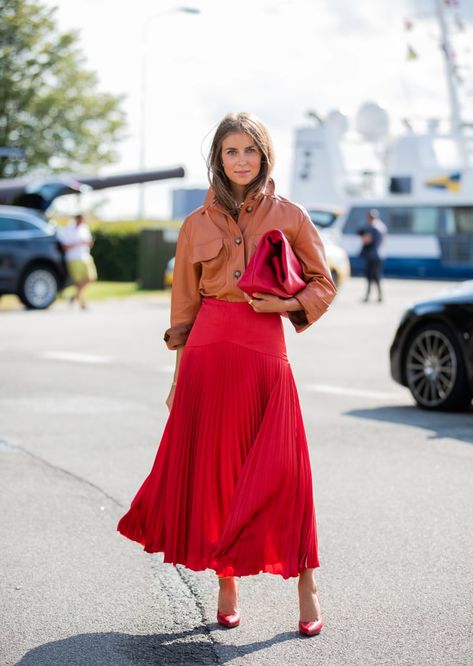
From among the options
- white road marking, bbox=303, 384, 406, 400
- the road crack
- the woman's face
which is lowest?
white road marking, bbox=303, 384, 406, 400

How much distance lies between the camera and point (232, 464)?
4359 mm

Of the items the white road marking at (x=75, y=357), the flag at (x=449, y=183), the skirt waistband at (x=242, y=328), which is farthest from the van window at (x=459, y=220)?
the skirt waistband at (x=242, y=328)

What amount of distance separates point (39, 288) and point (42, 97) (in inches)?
1062

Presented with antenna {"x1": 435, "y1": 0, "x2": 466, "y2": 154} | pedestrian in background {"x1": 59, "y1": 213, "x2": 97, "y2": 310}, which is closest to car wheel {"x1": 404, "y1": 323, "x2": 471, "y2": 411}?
pedestrian in background {"x1": 59, "y1": 213, "x2": 97, "y2": 310}

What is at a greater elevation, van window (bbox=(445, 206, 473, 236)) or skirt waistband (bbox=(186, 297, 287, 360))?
van window (bbox=(445, 206, 473, 236))

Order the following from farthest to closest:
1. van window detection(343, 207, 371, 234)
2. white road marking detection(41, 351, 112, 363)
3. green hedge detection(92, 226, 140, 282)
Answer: van window detection(343, 207, 371, 234) → green hedge detection(92, 226, 140, 282) → white road marking detection(41, 351, 112, 363)

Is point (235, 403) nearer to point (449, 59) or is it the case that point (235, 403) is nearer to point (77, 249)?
point (77, 249)

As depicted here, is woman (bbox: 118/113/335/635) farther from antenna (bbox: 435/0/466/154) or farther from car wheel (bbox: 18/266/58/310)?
antenna (bbox: 435/0/466/154)

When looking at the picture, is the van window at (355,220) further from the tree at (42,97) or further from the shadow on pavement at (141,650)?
the shadow on pavement at (141,650)

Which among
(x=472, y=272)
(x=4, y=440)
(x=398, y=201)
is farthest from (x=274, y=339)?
(x=398, y=201)

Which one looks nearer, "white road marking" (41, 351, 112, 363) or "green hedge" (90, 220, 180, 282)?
"white road marking" (41, 351, 112, 363)

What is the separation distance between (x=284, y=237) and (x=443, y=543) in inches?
82.6

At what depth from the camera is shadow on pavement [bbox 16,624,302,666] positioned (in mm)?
4105

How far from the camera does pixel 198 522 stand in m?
4.36
